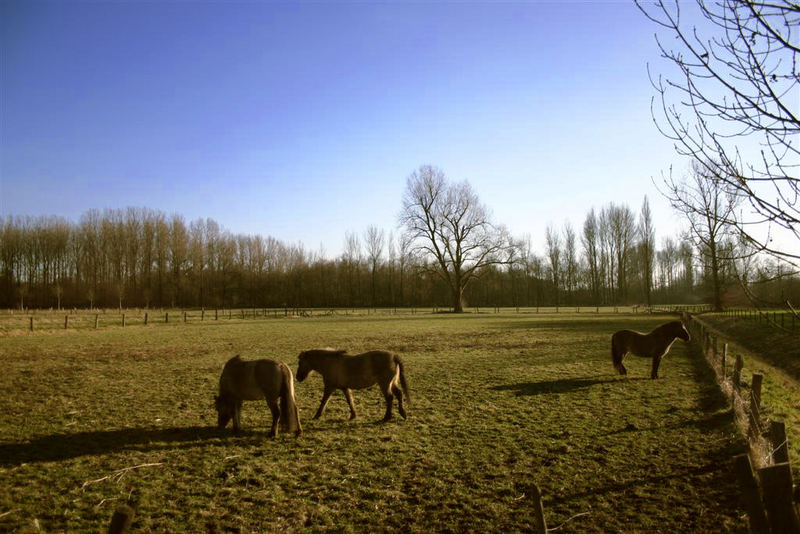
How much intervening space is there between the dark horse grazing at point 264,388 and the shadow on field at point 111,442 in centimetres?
46

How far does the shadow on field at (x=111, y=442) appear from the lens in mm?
6422

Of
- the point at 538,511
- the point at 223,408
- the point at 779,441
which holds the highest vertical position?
the point at 538,511

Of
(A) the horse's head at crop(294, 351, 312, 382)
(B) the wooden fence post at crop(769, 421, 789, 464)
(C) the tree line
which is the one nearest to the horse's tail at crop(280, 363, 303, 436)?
(A) the horse's head at crop(294, 351, 312, 382)

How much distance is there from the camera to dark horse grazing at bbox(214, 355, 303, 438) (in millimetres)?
7168

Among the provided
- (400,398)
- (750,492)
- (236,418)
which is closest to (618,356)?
(400,398)

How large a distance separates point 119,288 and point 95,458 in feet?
248

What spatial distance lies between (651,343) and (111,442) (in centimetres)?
1247

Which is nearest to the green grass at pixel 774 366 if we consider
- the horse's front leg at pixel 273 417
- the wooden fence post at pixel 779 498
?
the wooden fence post at pixel 779 498

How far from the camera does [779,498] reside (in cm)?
267

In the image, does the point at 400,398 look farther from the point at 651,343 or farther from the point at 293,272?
the point at 293,272

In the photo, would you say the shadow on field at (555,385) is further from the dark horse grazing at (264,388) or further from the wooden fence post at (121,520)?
the wooden fence post at (121,520)

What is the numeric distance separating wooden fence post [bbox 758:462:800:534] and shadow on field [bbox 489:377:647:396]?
24.9ft

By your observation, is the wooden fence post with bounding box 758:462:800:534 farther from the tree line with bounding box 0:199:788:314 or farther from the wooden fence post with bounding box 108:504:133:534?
the tree line with bounding box 0:199:788:314

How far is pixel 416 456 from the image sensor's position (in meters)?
6.32
